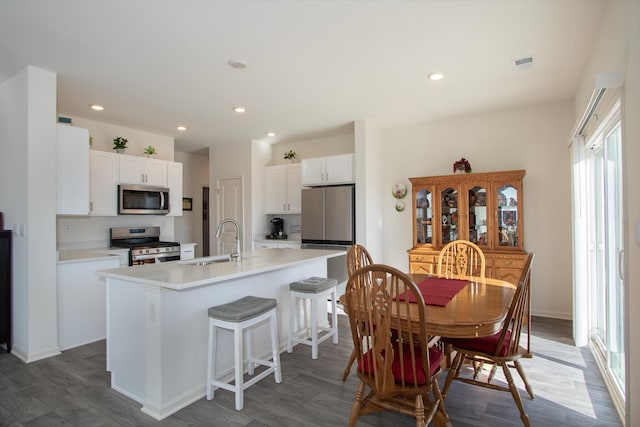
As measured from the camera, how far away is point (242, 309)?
2352 mm

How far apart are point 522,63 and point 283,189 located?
13.0 ft

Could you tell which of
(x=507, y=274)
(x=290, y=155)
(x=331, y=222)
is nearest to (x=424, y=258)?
(x=507, y=274)

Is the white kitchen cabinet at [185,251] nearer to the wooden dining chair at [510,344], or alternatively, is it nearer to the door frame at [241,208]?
the door frame at [241,208]

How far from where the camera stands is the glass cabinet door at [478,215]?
4289mm

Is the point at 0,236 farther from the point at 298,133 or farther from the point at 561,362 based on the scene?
the point at 561,362

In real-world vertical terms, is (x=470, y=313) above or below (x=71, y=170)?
below

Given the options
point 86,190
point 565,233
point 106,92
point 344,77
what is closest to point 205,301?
point 86,190

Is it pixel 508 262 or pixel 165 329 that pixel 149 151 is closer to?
pixel 165 329

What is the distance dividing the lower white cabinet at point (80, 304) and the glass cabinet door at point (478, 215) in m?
4.33

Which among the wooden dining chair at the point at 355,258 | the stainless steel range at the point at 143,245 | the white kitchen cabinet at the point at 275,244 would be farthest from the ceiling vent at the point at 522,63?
the stainless steel range at the point at 143,245

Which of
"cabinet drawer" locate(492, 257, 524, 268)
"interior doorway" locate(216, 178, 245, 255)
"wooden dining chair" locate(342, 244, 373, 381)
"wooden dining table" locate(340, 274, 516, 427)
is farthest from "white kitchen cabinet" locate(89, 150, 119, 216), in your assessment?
"cabinet drawer" locate(492, 257, 524, 268)

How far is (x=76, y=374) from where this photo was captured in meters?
2.78

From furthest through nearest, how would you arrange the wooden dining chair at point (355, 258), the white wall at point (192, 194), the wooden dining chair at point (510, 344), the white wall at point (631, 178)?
the white wall at point (192, 194), the wooden dining chair at point (355, 258), the wooden dining chair at point (510, 344), the white wall at point (631, 178)

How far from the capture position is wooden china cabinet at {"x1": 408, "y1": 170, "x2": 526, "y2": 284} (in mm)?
4105
